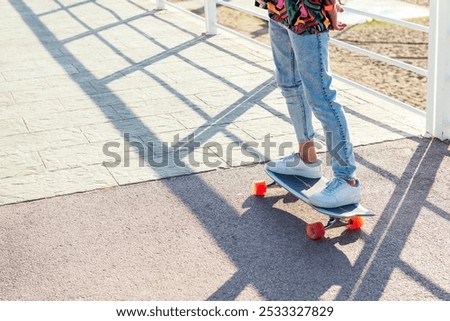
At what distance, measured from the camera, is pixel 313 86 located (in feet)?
14.0

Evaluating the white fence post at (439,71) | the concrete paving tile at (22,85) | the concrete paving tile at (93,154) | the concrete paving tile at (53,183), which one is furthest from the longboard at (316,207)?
the concrete paving tile at (22,85)

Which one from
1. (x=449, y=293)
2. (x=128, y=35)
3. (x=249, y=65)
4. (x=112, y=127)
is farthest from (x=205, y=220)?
(x=128, y=35)

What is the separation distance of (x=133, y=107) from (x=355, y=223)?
2895 mm

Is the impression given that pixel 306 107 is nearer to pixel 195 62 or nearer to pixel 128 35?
pixel 195 62

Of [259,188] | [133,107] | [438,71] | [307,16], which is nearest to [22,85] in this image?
[133,107]

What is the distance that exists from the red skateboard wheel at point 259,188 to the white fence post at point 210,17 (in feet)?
16.0

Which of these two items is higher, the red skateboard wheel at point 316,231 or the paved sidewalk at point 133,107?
the red skateboard wheel at point 316,231

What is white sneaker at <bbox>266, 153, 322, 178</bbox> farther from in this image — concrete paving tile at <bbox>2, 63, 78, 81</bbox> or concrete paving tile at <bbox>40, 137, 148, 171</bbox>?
concrete paving tile at <bbox>2, 63, 78, 81</bbox>

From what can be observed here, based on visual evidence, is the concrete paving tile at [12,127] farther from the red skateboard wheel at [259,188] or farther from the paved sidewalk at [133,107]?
the red skateboard wheel at [259,188]

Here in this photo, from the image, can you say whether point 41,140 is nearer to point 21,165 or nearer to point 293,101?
point 21,165

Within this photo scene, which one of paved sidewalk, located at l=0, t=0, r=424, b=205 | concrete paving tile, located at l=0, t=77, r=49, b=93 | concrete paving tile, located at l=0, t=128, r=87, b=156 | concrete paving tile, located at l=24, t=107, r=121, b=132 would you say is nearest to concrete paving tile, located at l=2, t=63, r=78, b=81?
paved sidewalk, located at l=0, t=0, r=424, b=205

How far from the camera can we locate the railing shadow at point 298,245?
12.5 feet

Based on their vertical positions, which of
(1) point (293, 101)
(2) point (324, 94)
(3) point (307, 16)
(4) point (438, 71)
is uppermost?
(3) point (307, 16)

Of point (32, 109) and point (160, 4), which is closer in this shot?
point (32, 109)
